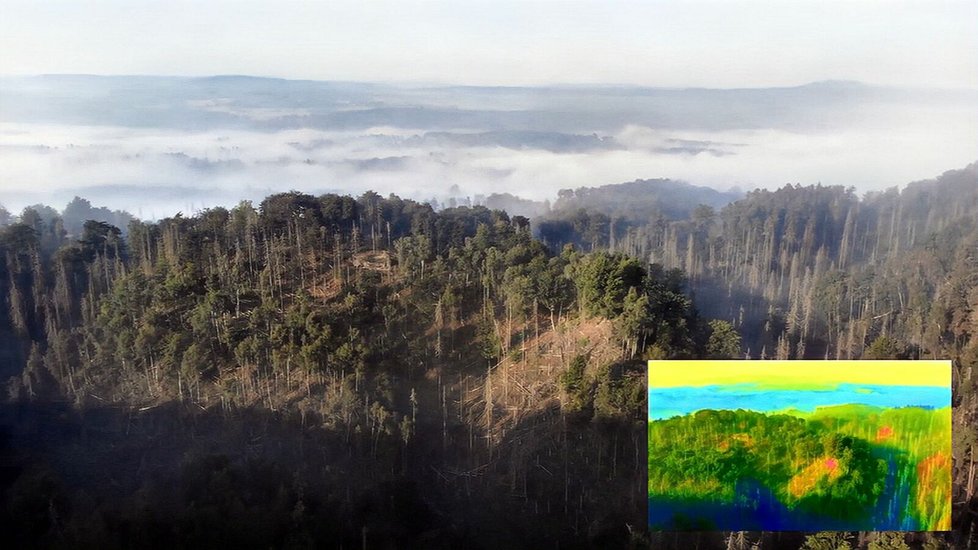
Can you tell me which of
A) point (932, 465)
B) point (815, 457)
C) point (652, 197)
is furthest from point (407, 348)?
point (932, 465)

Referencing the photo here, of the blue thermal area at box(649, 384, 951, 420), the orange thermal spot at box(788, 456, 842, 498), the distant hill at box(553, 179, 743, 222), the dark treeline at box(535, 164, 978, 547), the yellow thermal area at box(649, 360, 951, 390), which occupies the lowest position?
the orange thermal spot at box(788, 456, 842, 498)

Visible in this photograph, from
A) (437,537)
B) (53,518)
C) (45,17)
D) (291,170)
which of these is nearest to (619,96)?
(291,170)

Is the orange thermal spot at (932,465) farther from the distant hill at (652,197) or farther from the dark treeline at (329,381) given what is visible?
the distant hill at (652,197)

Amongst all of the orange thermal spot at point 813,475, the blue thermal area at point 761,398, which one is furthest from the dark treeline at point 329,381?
the orange thermal spot at point 813,475

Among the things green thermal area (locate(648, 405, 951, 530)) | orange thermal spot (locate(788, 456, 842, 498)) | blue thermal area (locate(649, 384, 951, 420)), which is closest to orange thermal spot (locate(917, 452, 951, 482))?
green thermal area (locate(648, 405, 951, 530))

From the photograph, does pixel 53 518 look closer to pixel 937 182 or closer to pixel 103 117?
pixel 103 117

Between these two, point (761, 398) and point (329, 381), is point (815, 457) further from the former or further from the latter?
point (329, 381)

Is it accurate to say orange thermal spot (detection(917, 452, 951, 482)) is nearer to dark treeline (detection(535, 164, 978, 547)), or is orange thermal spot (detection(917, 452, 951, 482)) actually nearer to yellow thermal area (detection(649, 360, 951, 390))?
dark treeline (detection(535, 164, 978, 547))
